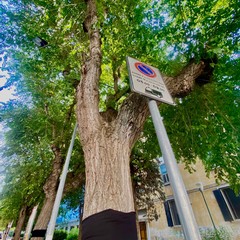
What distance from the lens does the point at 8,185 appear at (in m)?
7.79

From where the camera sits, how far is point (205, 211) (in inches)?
394

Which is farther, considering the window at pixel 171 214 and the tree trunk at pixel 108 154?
the window at pixel 171 214

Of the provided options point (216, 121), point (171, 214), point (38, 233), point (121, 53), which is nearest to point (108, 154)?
point (121, 53)

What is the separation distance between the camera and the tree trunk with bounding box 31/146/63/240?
529cm

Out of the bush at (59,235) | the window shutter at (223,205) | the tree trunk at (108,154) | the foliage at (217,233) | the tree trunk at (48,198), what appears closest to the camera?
the tree trunk at (108,154)

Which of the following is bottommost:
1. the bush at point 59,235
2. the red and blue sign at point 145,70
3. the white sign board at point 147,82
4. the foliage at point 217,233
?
the foliage at point 217,233

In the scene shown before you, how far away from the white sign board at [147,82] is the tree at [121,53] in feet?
2.71

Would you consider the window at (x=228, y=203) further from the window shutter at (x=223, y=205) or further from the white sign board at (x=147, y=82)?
the white sign board at (x=147, y=82)

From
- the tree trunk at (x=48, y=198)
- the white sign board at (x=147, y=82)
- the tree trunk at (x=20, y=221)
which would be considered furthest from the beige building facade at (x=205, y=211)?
the tree trunk at (x=20, y=221)

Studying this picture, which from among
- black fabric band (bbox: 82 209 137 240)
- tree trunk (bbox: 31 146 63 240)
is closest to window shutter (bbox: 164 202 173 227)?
tree trunk (bbox: 31 146 63 240)

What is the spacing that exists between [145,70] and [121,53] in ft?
11.9

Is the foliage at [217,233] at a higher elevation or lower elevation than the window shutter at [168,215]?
lower

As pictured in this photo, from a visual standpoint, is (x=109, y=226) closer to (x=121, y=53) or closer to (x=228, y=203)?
(x=121, y=53)

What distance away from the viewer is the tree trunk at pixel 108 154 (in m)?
1.67
